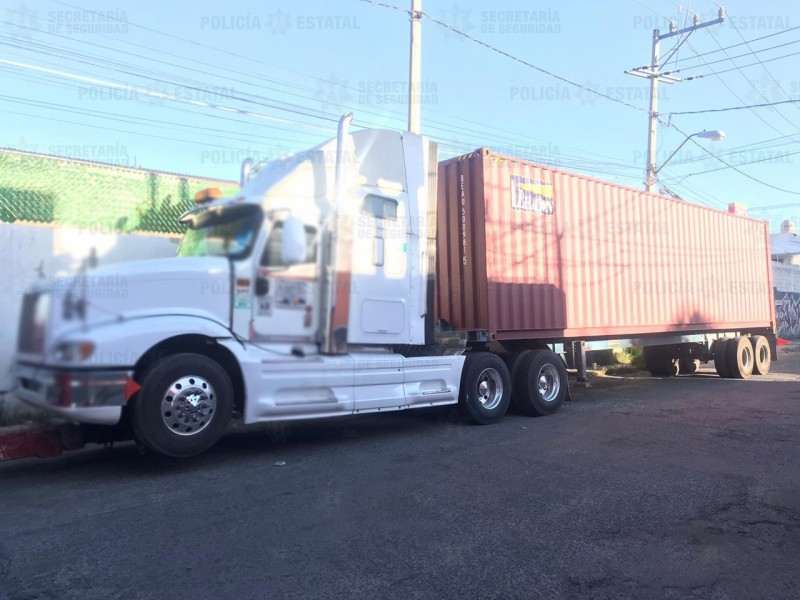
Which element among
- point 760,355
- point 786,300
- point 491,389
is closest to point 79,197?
point 491,389

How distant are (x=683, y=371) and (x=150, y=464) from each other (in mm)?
14325

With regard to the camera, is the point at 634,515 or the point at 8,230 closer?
the point at 634,515

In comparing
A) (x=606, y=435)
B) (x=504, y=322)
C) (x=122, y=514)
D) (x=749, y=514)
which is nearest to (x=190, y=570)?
(x=122, y=514)

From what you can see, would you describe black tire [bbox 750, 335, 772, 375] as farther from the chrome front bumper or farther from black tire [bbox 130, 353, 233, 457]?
the chrome front bumper

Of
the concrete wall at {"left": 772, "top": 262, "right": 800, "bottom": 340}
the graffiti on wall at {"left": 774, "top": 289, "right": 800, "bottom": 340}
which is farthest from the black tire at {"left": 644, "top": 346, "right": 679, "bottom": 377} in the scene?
the concrete wall at {"left": 772, "top": 262, "right": 800, "bottom": 340}

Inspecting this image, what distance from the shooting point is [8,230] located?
8312 millimetres

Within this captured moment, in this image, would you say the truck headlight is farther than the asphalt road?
Yes

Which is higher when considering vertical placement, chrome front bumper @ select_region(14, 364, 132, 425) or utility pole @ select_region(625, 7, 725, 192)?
utility pole @ select_region(625, 7, 725, 192)

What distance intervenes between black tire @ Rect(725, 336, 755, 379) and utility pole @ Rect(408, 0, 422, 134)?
349 inches

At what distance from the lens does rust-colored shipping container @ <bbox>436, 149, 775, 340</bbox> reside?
9133 mm

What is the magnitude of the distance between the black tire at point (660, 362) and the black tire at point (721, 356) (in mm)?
1039

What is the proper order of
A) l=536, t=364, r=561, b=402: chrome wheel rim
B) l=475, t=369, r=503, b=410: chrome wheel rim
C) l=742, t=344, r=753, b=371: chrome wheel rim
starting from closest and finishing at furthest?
l=475, t=369, r=503, b=410: chrome wheel rim < l=536, t=364, r=561, b=402: chrome wheel rim < l=742, t=344, r=753, b=371: chrome wheel rim

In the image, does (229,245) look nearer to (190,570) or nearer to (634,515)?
(190,570)

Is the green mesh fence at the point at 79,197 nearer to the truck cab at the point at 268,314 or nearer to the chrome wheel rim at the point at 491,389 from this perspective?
the truck cab at the point at 268,314
